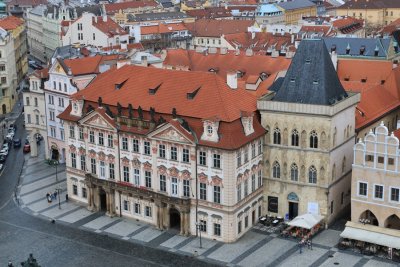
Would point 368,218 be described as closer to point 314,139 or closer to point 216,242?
point 314,139

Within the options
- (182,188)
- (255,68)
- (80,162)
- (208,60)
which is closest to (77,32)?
(208,60)

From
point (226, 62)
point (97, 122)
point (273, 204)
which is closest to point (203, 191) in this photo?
point (273, 204)

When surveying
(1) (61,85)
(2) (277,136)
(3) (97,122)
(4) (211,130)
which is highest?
(1) (61,85)

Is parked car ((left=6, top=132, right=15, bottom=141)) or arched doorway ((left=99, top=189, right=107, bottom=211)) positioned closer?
arched doorway ((left=99, top=189, right=107, bottom=211))

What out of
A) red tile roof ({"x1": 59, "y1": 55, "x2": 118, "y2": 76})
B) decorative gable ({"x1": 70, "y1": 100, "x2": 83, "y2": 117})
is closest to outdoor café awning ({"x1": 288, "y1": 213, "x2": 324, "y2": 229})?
decorative gable ({"x1": 70, "y1": 100, "x2": 83, "y2": 117})

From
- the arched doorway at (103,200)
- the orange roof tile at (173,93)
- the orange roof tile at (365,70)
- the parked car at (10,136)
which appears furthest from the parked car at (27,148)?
the orange roof tile at (365,70)

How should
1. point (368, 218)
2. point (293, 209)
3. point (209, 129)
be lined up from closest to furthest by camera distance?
point (209, 129) → point (368, 218) → point (293, 209)

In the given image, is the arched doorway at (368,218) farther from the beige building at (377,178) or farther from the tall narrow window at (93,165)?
the tall narrow window at (93,165)

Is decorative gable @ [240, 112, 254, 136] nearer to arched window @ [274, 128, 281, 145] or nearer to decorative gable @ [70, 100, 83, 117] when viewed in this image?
arched window @ [274, 128, 281, 145]
